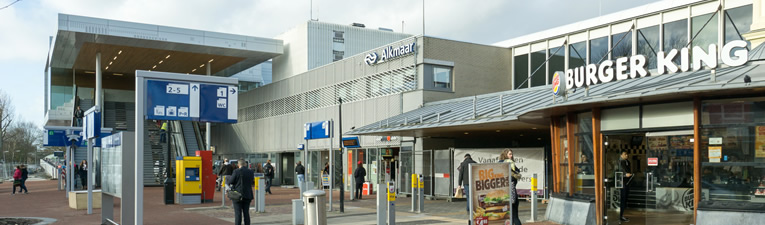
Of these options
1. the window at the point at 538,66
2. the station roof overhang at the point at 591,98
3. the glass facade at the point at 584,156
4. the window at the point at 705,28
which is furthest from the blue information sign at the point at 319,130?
the window at the point at 705,28

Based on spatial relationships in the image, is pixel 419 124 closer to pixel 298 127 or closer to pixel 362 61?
pixel 362 61

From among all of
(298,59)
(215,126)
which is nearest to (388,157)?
(298,59)

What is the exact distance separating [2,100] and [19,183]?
3305 cm

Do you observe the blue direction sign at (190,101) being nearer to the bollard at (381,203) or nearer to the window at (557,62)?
the bollard at (381,203)

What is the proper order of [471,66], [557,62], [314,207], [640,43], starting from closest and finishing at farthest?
[314,207] → [640,43] → [471,66] → [557,62]

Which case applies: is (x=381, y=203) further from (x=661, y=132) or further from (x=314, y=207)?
(x=661, y=132)

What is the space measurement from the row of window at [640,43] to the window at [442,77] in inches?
115

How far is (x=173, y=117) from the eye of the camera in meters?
10.9

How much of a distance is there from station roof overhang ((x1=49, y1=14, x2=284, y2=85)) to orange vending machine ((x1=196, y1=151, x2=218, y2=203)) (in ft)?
46.6

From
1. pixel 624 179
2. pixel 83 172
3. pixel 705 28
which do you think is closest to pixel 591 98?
pixel 624 179

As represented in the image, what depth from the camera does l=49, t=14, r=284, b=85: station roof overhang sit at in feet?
112

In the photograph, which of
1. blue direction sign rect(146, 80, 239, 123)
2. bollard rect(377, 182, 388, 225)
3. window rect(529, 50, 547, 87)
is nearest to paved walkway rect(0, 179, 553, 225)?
bollard rect(377, 182, 388, 225)

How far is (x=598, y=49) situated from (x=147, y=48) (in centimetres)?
2548

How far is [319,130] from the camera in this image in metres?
19.1
